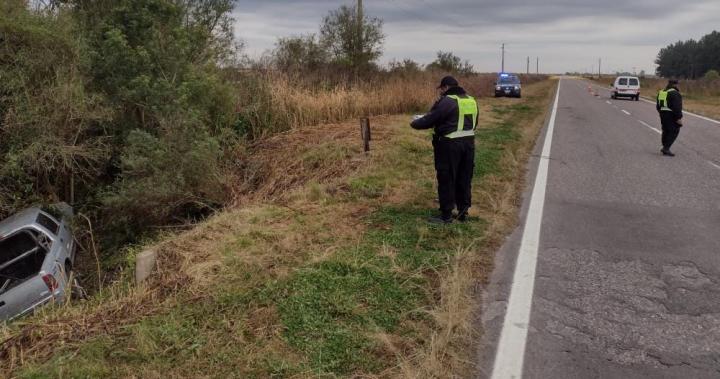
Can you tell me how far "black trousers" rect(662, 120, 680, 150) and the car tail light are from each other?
38.1ft

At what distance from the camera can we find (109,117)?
9555 mm

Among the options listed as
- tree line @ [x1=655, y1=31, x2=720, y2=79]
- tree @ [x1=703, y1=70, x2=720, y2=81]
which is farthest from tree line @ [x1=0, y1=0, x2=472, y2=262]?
tree line @ [x1=655, y1=31, x2=720, y2=79]

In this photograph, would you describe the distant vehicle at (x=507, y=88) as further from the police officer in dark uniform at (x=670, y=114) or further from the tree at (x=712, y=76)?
the tree at (x=712, y=76)

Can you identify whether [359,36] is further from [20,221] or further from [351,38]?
[20,221]

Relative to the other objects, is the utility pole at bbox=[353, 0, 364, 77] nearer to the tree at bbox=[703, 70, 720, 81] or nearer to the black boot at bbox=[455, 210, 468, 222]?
the black boot at bbox=[455, 210, 468, 222]

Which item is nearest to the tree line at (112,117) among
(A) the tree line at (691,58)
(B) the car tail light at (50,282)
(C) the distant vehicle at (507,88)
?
(B) the car tail light at (50,282)

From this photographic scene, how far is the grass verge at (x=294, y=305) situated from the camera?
10.4 feet

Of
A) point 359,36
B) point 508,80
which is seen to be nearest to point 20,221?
point 359,36

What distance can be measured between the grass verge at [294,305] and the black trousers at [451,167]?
12.5 inches

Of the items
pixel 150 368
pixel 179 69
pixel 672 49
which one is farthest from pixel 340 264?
pixel 672 49

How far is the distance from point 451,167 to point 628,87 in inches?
1311

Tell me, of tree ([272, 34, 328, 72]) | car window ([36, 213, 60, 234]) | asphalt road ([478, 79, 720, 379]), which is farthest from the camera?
tree ([272, 34, 328, 72])

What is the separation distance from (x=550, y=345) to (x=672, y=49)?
151231 mm

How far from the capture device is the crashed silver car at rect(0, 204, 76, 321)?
20.3 ft
